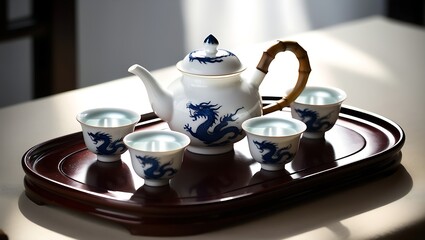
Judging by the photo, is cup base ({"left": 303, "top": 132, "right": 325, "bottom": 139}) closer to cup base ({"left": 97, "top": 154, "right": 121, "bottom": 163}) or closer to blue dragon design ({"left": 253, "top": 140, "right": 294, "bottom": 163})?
blue dragon design ({"left": 253, "top": 140, "right": 294, "bottom": 163})

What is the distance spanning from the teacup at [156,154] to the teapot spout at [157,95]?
0.06m

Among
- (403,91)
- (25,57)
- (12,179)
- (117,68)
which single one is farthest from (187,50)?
(12,179)

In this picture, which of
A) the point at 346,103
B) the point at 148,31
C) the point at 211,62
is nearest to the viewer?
the point at 211,62

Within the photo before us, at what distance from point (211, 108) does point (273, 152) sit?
104mm

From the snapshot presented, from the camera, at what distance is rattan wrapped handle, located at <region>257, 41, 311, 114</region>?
3.80 feet

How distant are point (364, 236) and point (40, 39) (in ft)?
4.32

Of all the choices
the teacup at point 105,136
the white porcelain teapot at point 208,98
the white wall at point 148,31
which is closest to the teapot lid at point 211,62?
the white porcelain teapot at point 208,98

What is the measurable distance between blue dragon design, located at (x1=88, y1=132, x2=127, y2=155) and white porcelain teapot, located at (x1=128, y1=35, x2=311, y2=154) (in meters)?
0.08

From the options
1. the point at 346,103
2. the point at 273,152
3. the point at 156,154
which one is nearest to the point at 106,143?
the point at 156,154

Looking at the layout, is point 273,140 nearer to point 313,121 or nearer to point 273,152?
point 273,152

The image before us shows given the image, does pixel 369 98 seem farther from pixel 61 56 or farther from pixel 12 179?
pixel 61 56

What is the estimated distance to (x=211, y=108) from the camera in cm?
110

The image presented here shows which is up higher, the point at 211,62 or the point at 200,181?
the point at 211,62

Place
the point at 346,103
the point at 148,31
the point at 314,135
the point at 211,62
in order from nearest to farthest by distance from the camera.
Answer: the point at 211,62, the point at 314,135, the point at 346,103, the point at 148,31
